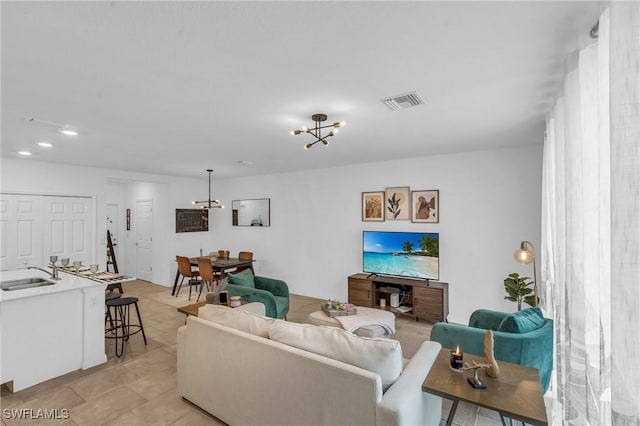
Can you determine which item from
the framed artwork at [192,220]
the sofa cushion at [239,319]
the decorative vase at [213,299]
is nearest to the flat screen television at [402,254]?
the decorative vase at [213,299]

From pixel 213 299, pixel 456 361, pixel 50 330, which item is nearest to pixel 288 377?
pixel 456 361

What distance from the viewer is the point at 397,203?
16.4 feet

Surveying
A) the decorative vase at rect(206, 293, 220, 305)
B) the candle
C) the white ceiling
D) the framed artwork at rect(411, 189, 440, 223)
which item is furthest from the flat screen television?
the candle

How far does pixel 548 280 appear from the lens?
2926 mm

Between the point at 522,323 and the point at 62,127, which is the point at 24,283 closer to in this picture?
the point at 62,127

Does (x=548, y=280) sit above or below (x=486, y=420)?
above

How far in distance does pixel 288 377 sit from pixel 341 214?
3928 millimetres

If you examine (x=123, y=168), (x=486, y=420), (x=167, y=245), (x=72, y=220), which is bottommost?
(x=486, y=420)

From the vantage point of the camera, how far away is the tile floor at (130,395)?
7.66 feet

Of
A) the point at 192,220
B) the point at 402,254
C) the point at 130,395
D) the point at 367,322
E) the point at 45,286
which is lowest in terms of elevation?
the point at 130,395

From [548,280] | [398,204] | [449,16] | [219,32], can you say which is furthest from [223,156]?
[548,280]

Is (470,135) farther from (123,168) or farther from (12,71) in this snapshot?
(123,168)

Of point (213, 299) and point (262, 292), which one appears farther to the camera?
point (262, 292)

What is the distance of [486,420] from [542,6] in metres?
2.75
